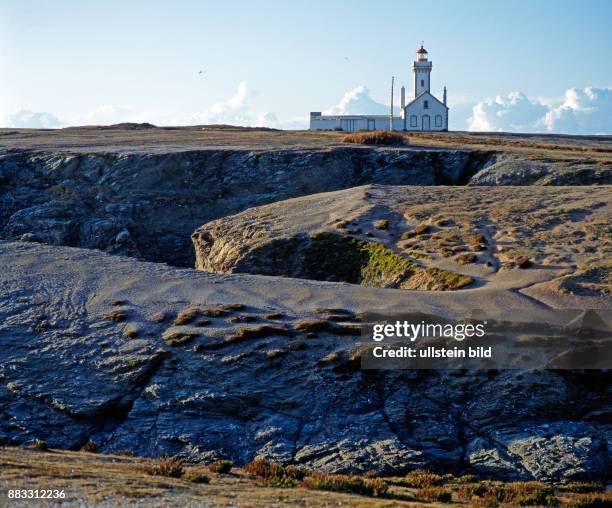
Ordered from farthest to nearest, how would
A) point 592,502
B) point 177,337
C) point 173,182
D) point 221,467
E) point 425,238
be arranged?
point 173,182 → point 425,238 → point 177,337 → point 221,467 → point 592,502

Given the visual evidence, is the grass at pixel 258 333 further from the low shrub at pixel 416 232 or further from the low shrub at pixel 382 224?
the low shrub at pixel 382 224

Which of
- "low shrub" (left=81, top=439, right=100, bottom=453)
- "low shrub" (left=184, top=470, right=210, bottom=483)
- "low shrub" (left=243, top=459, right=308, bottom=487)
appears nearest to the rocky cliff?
"low shrub" (left=81, top=439, right=100, bottom=453)

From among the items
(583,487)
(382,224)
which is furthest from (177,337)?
(382,224)

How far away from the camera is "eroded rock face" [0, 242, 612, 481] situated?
56.6 feet

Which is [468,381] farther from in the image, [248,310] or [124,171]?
[124,171]

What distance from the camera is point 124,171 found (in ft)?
147

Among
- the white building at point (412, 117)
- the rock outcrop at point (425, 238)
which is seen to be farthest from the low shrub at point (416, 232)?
the white building at point (412, 117)

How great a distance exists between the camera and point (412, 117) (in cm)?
10369

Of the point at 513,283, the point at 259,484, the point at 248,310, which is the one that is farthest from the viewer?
the point at 513,283

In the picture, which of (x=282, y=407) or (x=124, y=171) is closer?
(x=282, y=407)

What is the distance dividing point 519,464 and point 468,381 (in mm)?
2500

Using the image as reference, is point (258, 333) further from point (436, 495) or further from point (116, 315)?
point (436, 495)

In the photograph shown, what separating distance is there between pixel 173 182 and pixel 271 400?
88.6 ft

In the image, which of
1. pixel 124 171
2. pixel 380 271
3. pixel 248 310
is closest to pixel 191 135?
pixel 124 171
